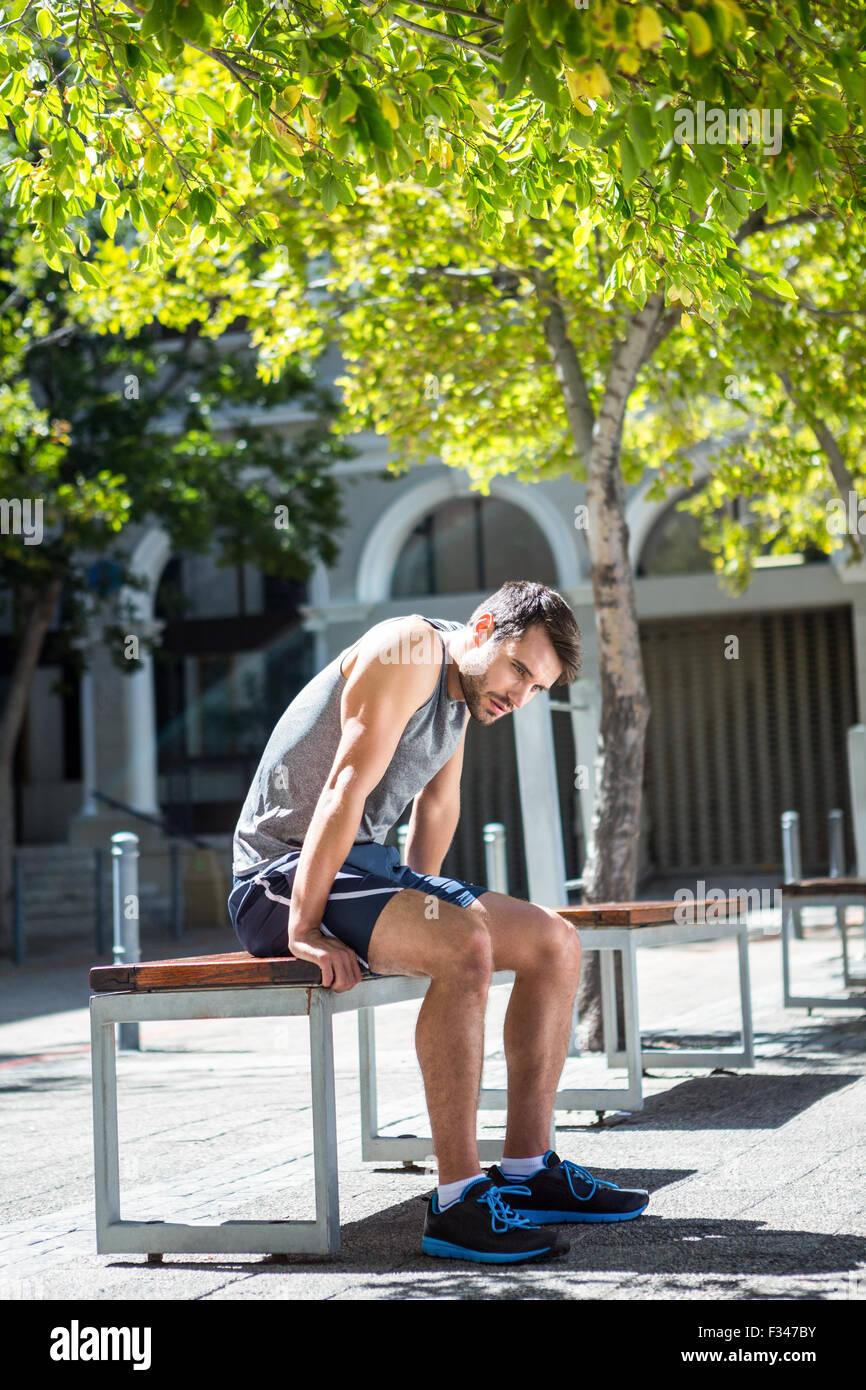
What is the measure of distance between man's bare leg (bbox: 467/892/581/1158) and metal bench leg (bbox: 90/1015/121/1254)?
3.01 feet

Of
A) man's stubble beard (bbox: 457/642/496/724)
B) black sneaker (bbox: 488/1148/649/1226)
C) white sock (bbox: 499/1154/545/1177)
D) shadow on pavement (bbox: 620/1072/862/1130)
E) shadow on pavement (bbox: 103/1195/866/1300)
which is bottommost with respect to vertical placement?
shadow on pavement (bbox: 620/1072/862/1130)

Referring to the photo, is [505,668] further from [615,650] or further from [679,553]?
[679,553]

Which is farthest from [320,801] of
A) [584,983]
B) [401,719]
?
[584,983]

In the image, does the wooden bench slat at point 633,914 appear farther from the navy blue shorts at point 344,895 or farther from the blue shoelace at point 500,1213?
the blue shoelace at point 500,1213

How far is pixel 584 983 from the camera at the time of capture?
7078 mm

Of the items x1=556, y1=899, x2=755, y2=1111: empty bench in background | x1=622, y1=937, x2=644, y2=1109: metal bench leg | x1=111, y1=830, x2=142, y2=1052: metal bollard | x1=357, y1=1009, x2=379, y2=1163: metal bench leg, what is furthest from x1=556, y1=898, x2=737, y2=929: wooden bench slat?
x1=111, y1=830, x2=142, y2=1052: metal bollard

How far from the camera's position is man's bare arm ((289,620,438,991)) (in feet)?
11.5

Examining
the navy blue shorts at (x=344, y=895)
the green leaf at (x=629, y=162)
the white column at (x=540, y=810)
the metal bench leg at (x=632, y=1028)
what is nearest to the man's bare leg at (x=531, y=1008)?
A: the navy blue shorts at (x=344, y=895)

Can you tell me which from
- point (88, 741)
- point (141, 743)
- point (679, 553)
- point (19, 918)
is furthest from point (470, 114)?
point (88, 741)

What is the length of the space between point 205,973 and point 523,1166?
2.89ft

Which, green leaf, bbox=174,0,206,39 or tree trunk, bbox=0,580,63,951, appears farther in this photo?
tree trunk, bbox=0,580,63,951

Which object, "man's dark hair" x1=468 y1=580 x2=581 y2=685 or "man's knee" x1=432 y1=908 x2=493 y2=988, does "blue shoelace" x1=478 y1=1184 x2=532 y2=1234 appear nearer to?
"man's knee" x1=432 y1=908 x2=493 y2=988

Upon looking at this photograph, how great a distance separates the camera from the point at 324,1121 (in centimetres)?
346

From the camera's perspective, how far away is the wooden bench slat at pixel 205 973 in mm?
3525
